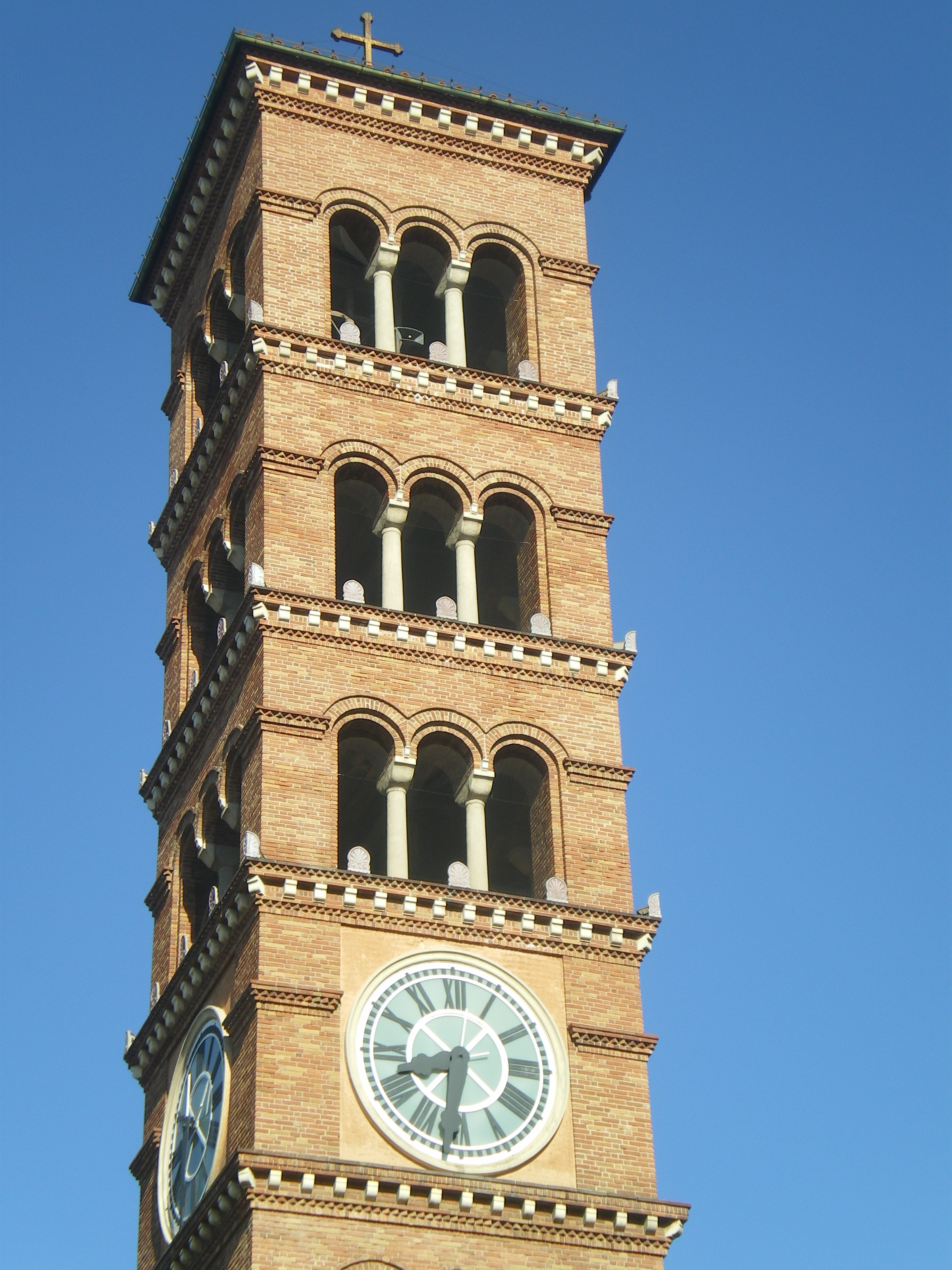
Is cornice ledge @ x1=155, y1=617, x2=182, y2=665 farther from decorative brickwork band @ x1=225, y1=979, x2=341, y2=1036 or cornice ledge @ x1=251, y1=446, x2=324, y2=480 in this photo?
decorative brickwork band @ x1=225, y1=979, x2=341, y2=1036

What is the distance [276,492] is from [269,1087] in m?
9.94

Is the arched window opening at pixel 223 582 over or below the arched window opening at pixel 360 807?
over

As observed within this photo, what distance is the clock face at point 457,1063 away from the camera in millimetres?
36531

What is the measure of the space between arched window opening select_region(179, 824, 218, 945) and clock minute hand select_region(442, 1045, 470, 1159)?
20.8ft

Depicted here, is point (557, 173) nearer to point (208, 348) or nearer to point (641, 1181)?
point (208, 348)

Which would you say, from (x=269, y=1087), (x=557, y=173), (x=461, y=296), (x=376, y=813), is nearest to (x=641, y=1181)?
(x=269, y=1087)

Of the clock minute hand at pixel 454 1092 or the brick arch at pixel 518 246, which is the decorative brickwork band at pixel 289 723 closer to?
the clock minute hand at pixel 454 1092

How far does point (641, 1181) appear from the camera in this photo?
37.2 meters

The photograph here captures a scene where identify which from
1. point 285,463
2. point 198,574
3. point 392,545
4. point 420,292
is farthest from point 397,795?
point 420,292

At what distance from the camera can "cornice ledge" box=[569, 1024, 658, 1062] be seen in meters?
38.0

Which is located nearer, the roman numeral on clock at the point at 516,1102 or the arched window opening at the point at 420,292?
the roman numeral on clock at the point at 516,1102

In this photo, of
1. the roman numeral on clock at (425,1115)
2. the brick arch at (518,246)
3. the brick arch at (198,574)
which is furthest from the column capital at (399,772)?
the brick arch at (518,246)

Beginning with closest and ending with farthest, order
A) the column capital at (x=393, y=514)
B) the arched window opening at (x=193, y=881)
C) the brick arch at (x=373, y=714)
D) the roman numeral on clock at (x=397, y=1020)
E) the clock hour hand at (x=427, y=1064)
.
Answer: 1. the clock hour hand at (x=427, y=1064)
2. the roman numeral on clock at (x=397, y=1020)
3. the brick arch at (x=373, y=714)
4. the arched window opening at (x=193, y=881)
5. the column capital at (x=393, y=514)

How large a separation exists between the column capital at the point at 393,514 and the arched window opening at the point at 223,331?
19.7 feet
